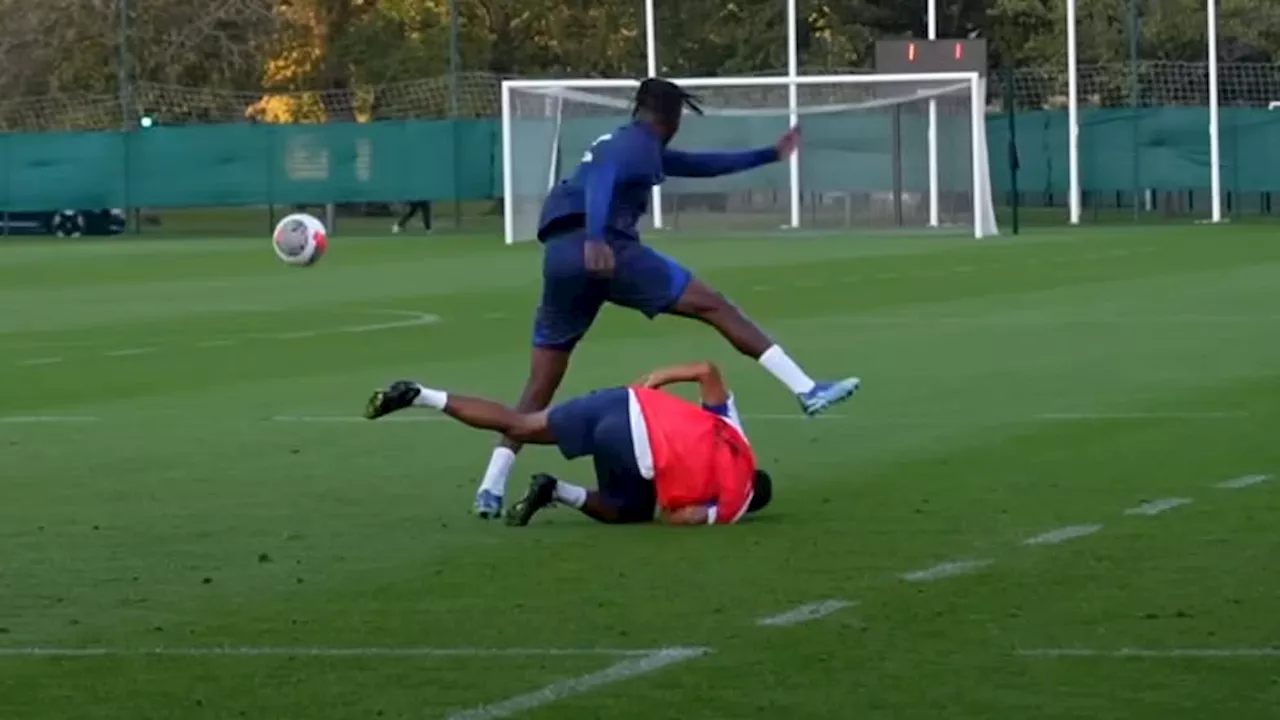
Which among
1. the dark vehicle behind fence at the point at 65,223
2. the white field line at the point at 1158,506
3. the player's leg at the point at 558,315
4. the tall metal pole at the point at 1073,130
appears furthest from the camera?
the dark vehicle behind fence at the point at 65,223

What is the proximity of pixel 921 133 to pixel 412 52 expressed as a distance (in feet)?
91.4

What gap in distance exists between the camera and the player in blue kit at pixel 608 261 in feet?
40.1

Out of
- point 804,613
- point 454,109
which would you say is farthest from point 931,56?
point 804,613

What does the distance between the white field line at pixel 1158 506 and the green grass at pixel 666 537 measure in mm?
95

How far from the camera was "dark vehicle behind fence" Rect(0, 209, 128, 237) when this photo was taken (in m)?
Answer: 57.0

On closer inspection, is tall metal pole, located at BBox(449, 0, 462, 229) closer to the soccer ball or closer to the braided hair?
the soccer ball

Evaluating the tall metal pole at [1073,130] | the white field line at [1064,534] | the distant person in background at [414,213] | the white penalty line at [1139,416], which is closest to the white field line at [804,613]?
the white field line at [1064,534]

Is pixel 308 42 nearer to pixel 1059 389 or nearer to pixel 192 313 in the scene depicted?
pixel 192 313

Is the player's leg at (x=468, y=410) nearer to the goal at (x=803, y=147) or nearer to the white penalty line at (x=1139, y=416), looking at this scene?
the white penalty line at (x=1139, y=416)

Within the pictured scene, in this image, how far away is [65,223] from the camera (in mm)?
57219

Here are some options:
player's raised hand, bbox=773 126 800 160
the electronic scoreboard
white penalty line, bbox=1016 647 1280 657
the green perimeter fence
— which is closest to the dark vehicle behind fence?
the green perimeter fence

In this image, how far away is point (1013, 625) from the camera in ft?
29.8

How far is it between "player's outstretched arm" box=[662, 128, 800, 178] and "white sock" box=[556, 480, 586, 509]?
1562 mm

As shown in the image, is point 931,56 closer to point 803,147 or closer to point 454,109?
point 803,147
